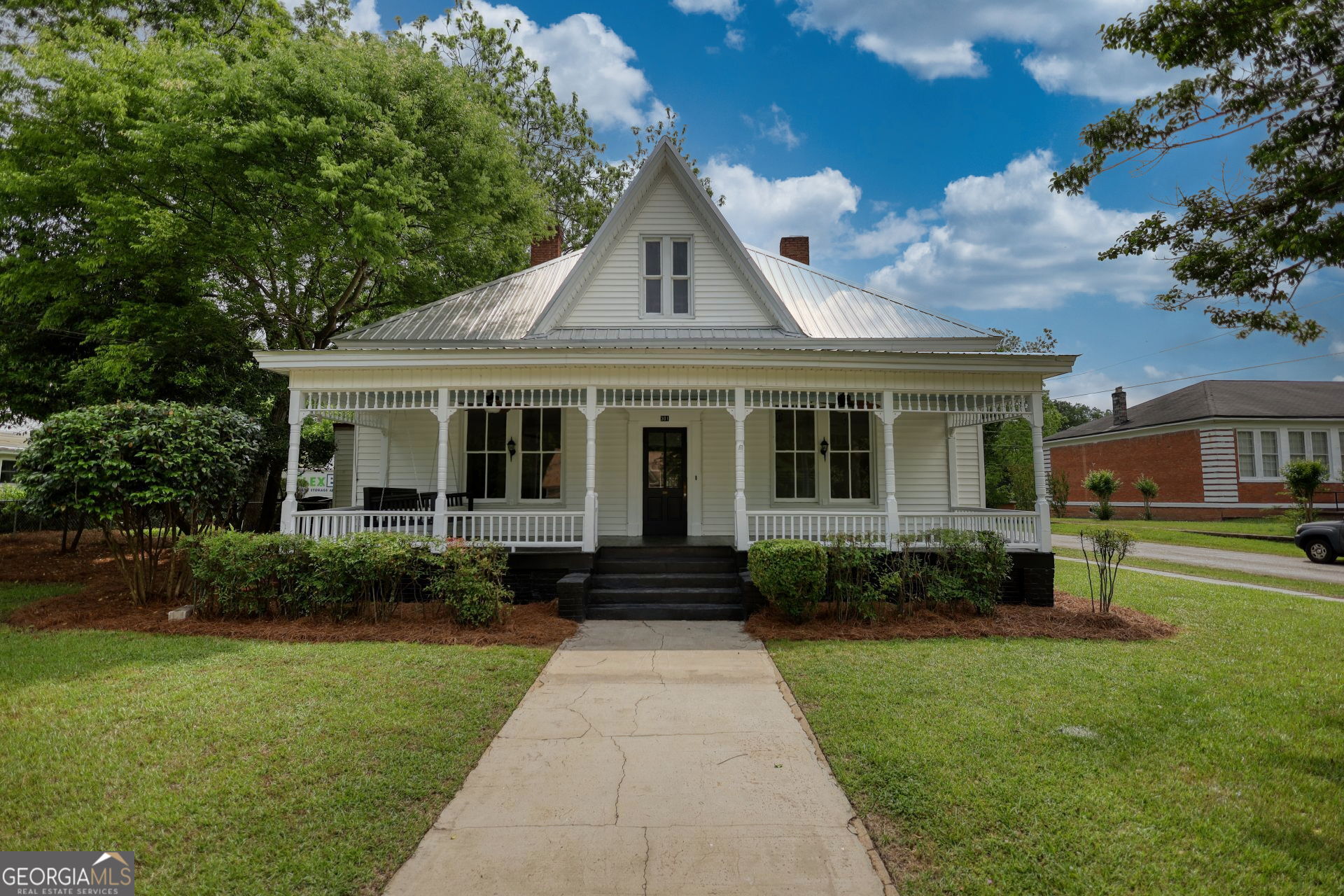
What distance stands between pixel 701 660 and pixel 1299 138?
8320mm

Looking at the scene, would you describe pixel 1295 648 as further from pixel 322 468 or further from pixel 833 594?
Answer: pixel 322 468

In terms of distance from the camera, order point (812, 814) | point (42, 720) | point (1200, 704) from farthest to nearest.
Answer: point (1200, 704)
point (42, 720)
point (812, 814)

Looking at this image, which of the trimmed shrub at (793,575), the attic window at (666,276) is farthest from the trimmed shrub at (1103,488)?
the trimmed shrub at (793,575)

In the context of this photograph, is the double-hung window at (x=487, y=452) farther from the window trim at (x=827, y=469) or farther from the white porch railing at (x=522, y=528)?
the window trim at (x=827, y=469)

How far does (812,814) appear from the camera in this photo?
3758 mm

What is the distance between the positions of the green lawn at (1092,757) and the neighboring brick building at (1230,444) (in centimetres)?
2533

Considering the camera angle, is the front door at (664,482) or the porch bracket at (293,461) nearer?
the porch bracket at (293,461)

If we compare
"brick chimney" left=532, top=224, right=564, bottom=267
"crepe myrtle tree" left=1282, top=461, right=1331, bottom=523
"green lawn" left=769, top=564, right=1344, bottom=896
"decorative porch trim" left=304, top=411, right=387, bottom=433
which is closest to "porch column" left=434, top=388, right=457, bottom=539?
"decorative porch trim" left=304, top=411, right=387, bottom=433

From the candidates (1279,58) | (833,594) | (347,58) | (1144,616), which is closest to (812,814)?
(833,594)

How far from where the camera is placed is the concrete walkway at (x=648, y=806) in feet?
10.3

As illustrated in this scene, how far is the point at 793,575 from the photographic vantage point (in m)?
8.16

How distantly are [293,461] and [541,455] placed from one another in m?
4.21

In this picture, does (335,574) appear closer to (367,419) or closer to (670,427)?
(367,419)

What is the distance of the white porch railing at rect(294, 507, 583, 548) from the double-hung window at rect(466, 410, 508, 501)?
54.1 inches
